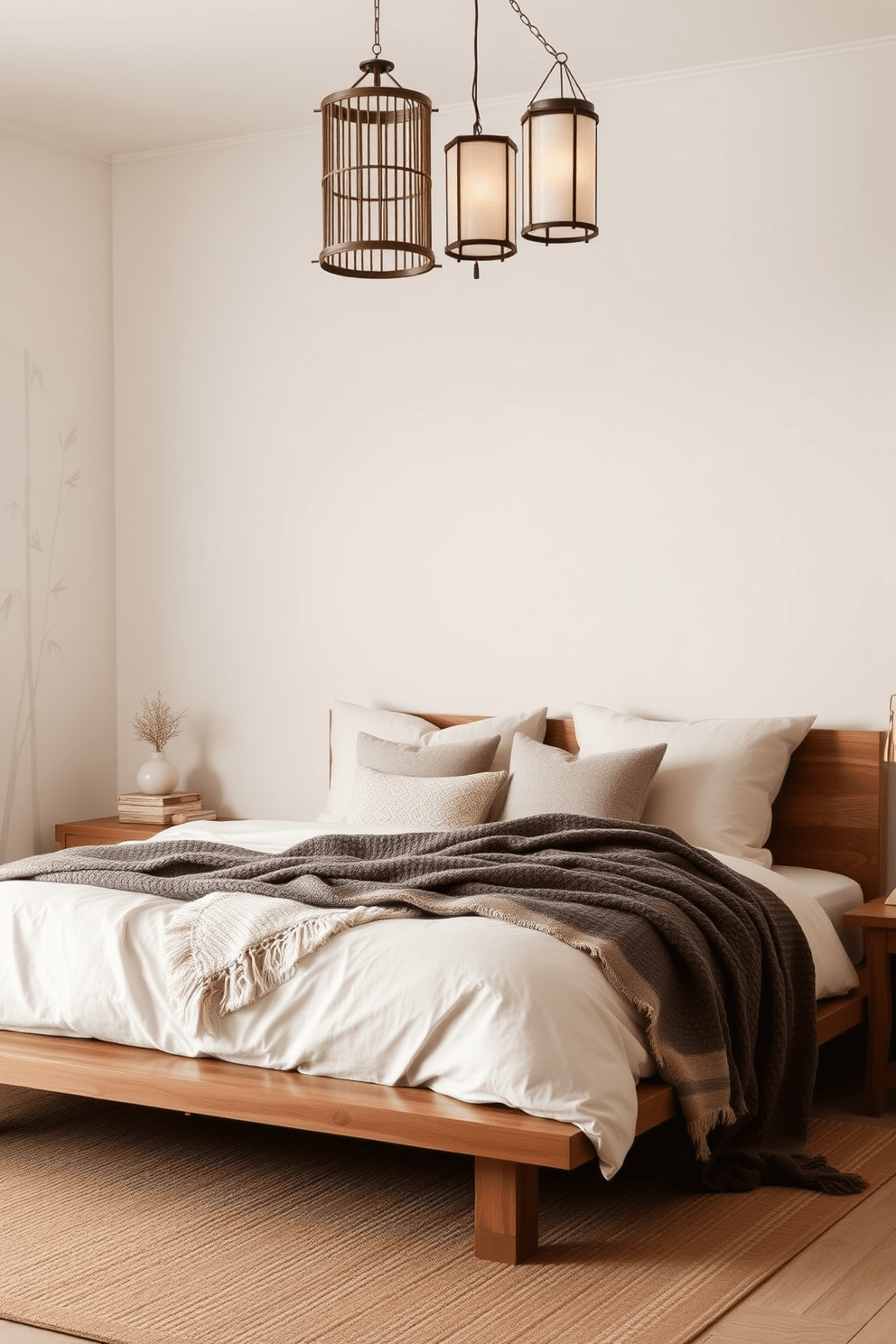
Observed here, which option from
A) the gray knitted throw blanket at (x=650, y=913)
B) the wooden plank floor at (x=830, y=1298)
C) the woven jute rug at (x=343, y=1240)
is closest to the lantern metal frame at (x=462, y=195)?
the gray knitted throw blanket at (x=650, y=913)

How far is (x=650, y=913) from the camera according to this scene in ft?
10.2

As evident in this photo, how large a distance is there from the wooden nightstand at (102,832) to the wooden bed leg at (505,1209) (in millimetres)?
2625

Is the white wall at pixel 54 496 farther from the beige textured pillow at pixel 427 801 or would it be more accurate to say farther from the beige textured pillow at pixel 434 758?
the beige textured pillow at pixel 427 801

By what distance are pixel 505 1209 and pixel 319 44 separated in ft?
10.9

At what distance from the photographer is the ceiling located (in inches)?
162

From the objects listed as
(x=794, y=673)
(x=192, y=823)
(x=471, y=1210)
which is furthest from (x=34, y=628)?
(x=471, y=1210)

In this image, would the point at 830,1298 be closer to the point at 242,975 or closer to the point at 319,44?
the point at 242,975

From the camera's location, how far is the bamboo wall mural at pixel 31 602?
520 cm

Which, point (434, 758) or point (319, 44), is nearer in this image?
point (319, 44)

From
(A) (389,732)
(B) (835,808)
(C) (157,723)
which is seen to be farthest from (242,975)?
(C) (157,723)

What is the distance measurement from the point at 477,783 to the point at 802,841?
3.18ft

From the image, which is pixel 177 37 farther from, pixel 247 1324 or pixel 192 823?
pixel 247 1324

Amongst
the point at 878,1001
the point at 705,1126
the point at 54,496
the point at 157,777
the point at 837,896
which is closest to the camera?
the point at 705,1126

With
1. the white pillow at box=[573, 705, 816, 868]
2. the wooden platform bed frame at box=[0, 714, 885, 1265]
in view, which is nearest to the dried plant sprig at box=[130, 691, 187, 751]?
the white pillow at box=[573, 705, 816, 868]
